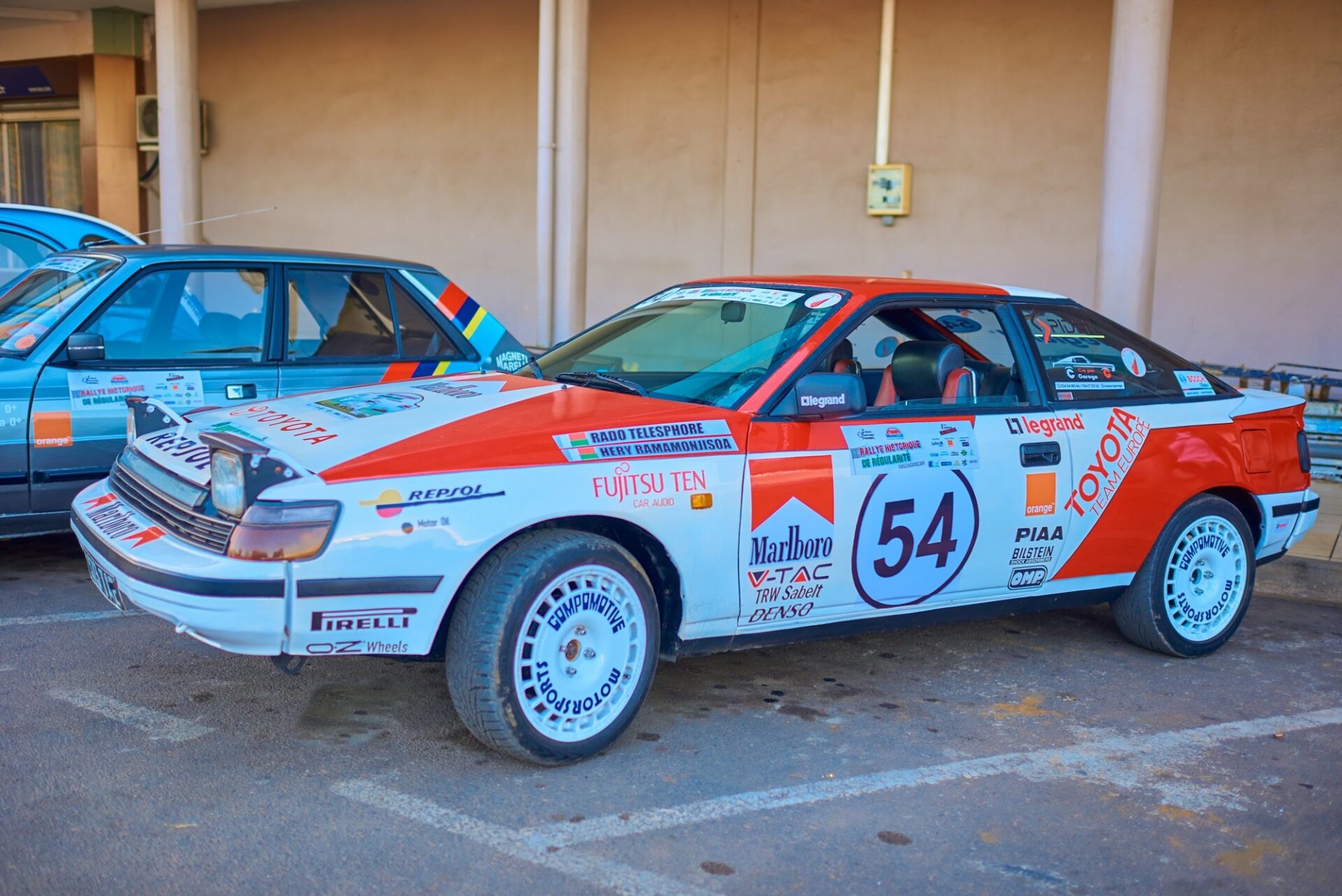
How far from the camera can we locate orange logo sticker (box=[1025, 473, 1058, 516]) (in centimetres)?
467

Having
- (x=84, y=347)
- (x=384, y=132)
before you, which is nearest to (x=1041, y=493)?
(x=84, y=347)

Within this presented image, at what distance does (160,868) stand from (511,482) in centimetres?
135

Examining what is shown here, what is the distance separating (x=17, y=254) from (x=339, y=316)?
7.09 ft

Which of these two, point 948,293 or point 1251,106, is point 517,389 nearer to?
point 948,293

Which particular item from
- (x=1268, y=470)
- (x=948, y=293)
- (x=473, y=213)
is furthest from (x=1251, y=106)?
(x=473, y=213)

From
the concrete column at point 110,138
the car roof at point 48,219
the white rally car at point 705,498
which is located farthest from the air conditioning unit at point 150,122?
the white rally car at point 705,498

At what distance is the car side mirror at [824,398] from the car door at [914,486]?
0.18 ft

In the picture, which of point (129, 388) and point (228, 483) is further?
point (129, 388)

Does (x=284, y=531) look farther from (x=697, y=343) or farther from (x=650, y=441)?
(x=697, y=343)

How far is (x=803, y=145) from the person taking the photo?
40.3 feet

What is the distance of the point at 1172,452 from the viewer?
509 cm

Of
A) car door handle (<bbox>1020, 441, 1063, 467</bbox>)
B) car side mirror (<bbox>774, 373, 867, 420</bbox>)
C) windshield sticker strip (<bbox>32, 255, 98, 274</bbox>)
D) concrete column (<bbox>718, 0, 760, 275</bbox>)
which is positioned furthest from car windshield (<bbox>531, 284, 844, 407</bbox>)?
concrete column (<bbox>718, 0, 760, 275</bbox>)

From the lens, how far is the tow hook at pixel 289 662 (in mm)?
3631

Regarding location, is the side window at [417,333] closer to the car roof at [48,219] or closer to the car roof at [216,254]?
the car roof at [216,254]
